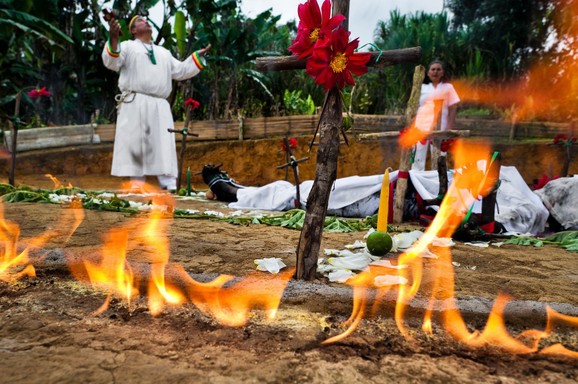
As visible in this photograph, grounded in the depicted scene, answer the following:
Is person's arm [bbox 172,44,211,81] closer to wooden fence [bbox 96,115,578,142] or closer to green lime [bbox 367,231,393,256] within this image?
wooden fence [bbox 96,115,578,142]

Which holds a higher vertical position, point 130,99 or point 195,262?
point 130,99

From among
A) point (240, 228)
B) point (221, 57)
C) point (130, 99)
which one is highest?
point (221, 57)

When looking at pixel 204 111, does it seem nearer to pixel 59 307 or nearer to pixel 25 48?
pixel 25 48

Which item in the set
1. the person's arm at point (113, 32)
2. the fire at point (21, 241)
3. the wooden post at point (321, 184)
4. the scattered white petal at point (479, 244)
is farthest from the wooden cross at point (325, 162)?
the person's arm at point (113, 32)

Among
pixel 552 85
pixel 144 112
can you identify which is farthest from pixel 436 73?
pixel 552 85

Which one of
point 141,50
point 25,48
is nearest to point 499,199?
point 141,50

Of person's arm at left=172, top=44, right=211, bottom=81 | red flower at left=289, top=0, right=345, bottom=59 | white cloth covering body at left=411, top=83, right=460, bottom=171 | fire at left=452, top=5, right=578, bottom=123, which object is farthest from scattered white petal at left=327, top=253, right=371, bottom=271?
fire at left=452, top=5, right=578, bottom=123

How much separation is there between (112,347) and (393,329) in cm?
111

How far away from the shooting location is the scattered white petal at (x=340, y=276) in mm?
2262

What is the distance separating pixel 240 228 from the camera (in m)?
3.81

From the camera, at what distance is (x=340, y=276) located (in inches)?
90.2

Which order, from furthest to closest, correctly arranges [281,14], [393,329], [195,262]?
[281,14]
[195,262]
[393,329]

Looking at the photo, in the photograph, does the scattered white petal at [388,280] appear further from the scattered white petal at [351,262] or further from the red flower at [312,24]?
the red flower at [312,24]

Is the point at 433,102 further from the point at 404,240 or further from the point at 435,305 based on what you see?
the point at 435,305
